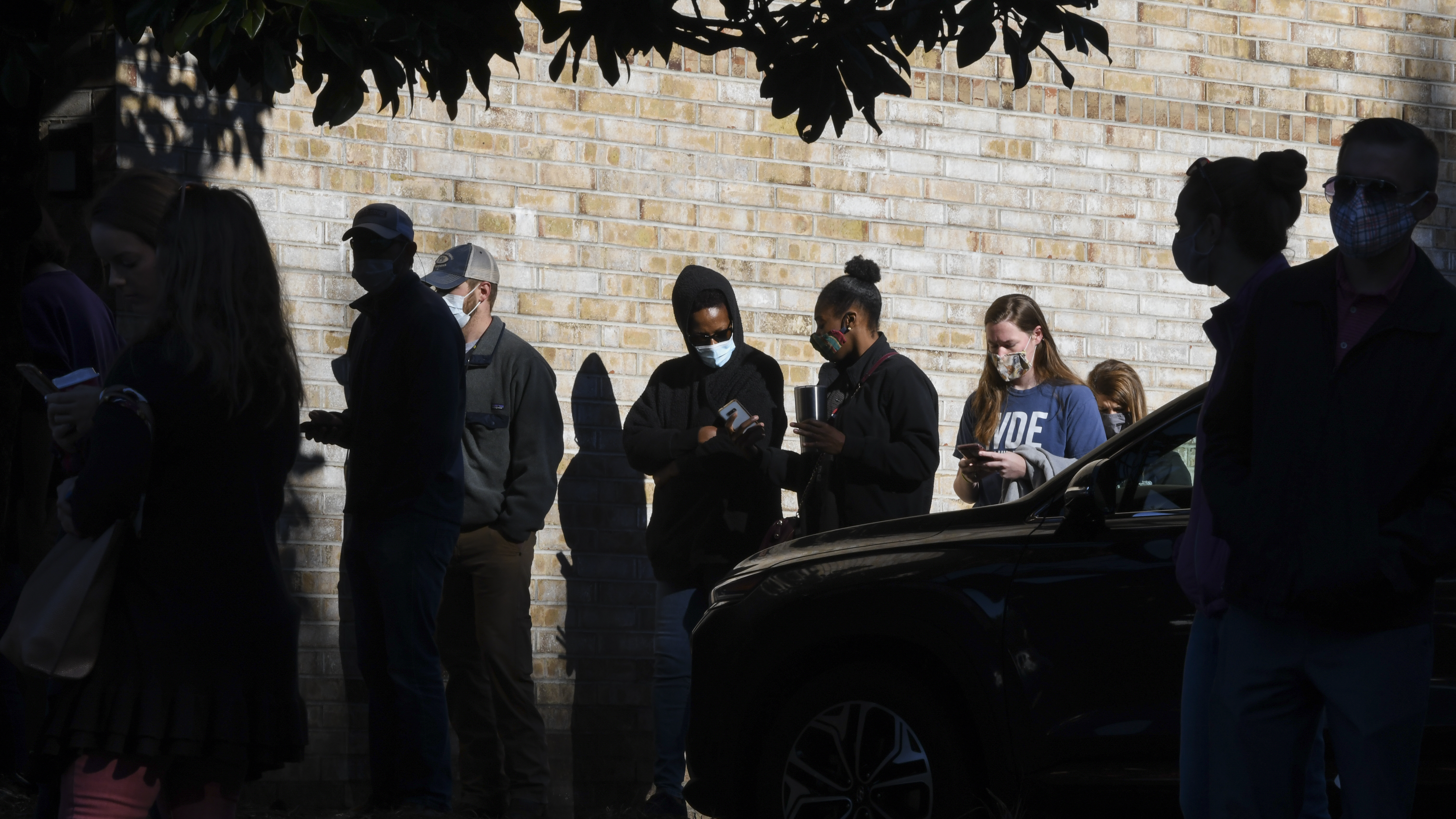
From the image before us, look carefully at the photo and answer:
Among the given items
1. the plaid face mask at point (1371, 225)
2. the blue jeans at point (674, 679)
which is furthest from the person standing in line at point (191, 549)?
the blue jeans at point (674, 679)

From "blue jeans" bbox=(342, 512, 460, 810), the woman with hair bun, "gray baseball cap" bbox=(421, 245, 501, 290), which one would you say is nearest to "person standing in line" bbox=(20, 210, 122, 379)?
"blue jeans" bbox=(342, 512, 460, 810)

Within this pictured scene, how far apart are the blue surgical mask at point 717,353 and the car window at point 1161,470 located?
7.69 feet

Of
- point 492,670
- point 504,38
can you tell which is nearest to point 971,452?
point 492,670

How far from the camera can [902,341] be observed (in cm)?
841

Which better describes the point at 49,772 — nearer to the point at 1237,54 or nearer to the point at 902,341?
the point at 902,341

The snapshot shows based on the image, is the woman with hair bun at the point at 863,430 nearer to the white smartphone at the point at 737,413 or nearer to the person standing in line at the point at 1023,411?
the white smartphone at the point at 737,413

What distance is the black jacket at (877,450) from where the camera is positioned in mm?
6539

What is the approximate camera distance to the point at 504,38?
4551 millimetres

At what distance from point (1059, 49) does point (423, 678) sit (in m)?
4.81

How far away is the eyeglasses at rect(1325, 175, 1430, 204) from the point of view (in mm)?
3193

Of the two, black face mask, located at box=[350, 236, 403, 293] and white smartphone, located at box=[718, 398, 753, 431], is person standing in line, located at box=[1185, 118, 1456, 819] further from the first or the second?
black face mask, located at box=[350, 236, 403, 293]

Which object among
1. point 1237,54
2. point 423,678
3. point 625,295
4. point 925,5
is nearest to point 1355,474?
point 925,5

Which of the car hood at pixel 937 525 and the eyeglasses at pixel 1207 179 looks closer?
the eyeglasses at pixel 1207 179

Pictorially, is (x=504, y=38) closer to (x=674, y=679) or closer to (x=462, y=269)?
(x=462, y=269)
